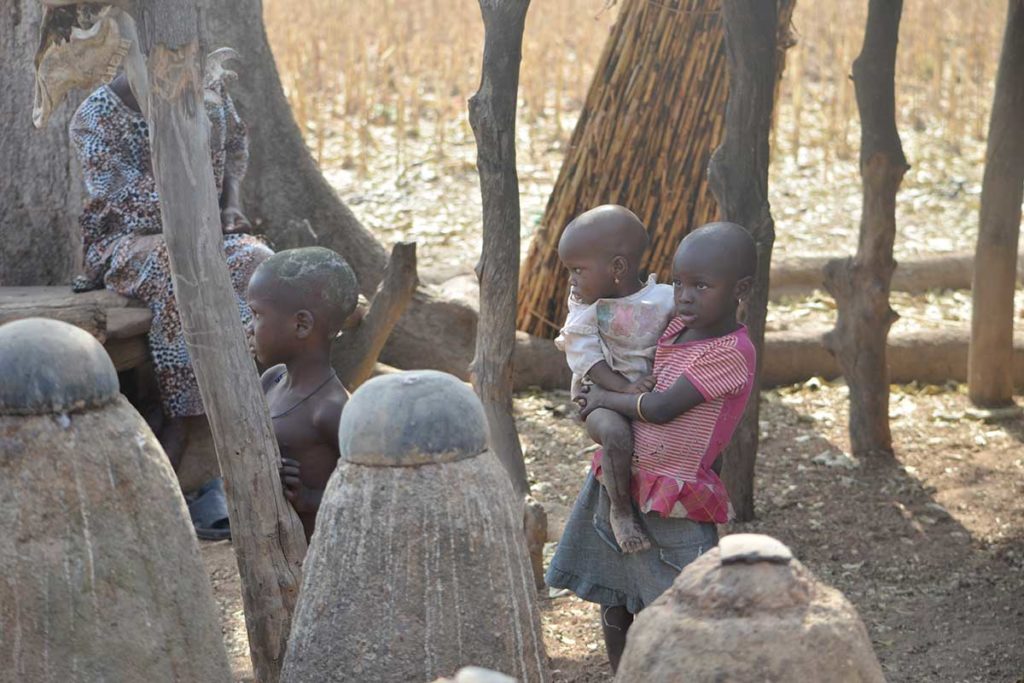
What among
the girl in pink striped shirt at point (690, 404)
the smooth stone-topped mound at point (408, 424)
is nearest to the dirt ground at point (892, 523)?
the girl in pink striped shirt at point (690, 404)

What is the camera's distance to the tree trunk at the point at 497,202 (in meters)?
4.20

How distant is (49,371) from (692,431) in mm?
1525

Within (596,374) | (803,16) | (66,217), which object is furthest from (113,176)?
(803,16)

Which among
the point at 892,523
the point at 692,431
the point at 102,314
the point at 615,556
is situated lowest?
the point at 892,523

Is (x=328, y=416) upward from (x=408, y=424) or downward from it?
downward

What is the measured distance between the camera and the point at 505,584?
8.41ft

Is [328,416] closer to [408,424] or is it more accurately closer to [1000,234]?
[408,424]

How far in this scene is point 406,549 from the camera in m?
2.47

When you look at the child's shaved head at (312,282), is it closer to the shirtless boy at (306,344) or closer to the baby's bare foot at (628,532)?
the shirtless boy at (306,344)

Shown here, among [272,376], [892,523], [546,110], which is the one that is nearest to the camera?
[272,376]

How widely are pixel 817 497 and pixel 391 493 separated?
3.51 m

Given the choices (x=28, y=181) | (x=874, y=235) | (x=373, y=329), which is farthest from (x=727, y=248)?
(x=28, y=181)

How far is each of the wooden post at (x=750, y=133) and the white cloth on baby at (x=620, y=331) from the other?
160cm

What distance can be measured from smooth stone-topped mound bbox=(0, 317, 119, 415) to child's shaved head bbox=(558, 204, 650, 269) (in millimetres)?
1223
